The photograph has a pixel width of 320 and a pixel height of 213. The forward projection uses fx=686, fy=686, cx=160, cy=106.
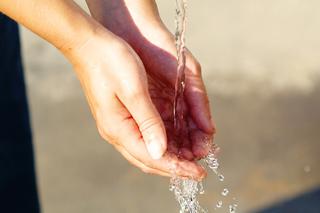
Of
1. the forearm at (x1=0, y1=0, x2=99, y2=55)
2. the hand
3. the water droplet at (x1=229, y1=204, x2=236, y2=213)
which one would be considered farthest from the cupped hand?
the water droplet at (x1=229, y1=204, x2=236, y2=213)

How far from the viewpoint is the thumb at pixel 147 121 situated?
85cm

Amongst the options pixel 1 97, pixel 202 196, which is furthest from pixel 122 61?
pixel 202 196

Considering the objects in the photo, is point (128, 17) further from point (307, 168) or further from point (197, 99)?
point (307, 168)

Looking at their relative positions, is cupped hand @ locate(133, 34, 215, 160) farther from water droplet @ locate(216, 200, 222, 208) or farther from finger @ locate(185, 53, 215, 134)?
water droplet @ locate(216, 200, 222, 208)

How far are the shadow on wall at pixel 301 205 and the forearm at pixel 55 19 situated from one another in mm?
886

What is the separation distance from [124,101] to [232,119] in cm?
97

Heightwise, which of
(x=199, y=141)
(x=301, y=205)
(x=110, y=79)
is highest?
(x=110, y=79)

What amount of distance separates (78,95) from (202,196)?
476 mm

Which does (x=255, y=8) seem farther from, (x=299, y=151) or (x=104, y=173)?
(x=104, y=173)

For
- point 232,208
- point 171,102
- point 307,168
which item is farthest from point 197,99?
point 307,168

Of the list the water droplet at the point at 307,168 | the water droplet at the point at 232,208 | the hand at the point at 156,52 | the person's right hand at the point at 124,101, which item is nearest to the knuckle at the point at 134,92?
the person's right hand at the point at 124,101

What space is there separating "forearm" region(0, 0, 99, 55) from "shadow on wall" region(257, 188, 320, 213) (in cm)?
89

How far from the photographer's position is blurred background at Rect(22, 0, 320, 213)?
1.65 meters

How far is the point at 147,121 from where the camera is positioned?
0.85 meters
